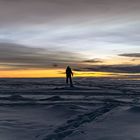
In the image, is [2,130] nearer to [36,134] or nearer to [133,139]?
[36,134]

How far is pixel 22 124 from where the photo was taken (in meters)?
10.7

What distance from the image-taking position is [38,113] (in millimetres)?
13648

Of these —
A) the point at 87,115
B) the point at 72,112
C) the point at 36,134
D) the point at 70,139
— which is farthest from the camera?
the point at 72,112

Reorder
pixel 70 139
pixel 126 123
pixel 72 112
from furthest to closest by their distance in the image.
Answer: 1. pixel 72 112
2. pixel 126 123
3. pixel 70 139

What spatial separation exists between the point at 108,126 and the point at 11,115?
4310 millimetres

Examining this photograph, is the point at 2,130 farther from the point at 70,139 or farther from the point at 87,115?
the point at 87,115

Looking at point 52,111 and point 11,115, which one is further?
point 52,111

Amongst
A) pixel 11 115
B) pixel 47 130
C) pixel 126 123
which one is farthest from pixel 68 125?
pixel 11 115

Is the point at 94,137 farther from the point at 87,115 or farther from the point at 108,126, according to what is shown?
the point at 87,115

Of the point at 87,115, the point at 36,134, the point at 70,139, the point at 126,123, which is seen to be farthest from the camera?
the point at 87,115

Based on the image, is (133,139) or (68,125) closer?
(133,139)

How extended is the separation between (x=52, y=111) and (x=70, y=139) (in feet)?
19.9

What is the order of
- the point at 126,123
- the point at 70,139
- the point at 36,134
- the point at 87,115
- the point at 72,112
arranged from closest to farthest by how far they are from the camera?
the point at 70,139, the point at 36,134, the point at 126,123, the point at 87,115, the point at 72,112

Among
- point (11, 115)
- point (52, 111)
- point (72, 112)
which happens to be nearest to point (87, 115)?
point (72, 112)
